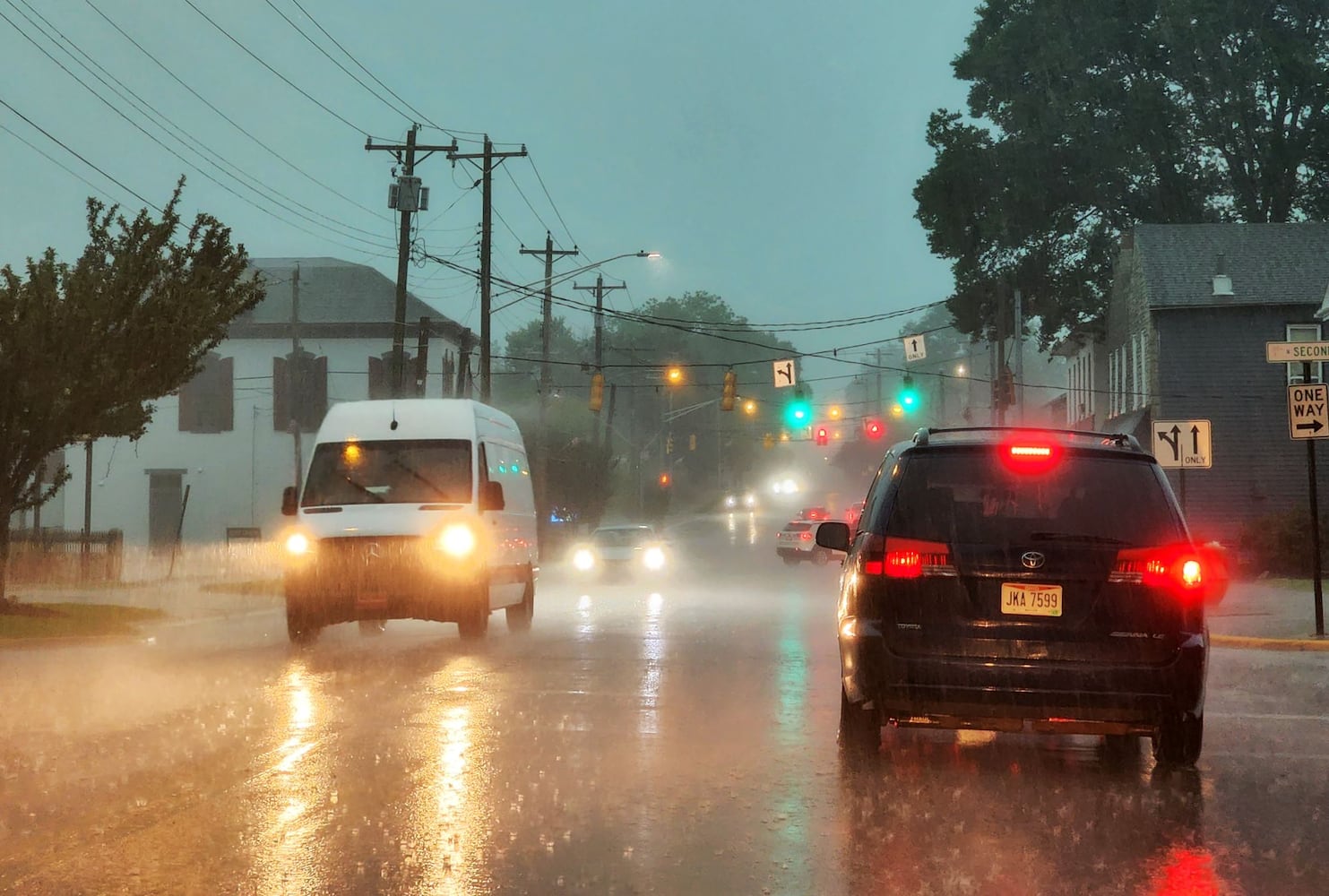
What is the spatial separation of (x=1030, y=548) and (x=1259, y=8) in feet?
181

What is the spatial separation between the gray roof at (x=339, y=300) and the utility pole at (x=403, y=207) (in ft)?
68.8

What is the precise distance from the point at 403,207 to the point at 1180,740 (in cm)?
2891

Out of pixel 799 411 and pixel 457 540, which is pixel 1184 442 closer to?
pixel 457 540

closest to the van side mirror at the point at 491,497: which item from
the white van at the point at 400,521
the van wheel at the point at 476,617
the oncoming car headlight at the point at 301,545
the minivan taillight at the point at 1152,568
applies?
the white van at the point at 400,521

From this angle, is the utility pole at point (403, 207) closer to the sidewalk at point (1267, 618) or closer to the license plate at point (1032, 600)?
the sidewalk at point (1267, 618)

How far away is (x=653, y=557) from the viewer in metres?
43.3

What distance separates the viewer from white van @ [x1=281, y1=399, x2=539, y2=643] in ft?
56.5

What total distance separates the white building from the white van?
38.2 m

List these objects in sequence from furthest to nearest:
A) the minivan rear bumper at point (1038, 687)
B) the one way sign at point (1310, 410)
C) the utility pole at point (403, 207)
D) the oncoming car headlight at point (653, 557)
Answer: the oncoming car headlight at point (653, 557) → the utility pole at point (403, 207) → the one way sign at point (1310, 410) → the minivan rear bumper at point (1038, 687)

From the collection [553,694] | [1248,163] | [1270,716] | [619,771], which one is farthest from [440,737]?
[1248,163]

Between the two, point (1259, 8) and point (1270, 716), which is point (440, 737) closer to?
point (1270, 716)

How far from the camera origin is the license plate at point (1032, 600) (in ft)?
28.3

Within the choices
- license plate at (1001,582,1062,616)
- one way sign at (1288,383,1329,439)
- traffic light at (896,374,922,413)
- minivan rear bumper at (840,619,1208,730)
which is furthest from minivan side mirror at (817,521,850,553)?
traffic light at (896,374,922,413)

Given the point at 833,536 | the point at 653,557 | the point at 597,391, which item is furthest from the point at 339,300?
the point at 833,536
